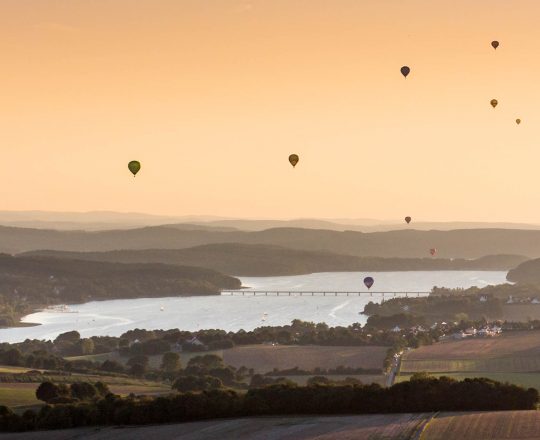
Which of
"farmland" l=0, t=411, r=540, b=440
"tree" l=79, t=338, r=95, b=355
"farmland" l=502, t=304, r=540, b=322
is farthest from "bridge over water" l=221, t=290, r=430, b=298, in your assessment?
"farmland" l=0, t=411, r=540, b=440

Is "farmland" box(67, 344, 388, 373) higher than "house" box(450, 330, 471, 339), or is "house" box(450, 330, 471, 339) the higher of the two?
"house" box(450, 330, 471, 339)

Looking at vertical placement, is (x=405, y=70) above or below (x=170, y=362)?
above

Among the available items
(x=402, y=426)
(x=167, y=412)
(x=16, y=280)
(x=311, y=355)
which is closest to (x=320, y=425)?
(x=402, y=426)

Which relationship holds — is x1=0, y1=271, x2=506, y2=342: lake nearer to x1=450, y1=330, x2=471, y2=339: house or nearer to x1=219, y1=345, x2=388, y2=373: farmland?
x1=450, y1=330, x2=471, y2=339: house

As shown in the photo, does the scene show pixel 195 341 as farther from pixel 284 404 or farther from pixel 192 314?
pixel 192 314

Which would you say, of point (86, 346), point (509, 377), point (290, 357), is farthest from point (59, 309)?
point (509, 377)

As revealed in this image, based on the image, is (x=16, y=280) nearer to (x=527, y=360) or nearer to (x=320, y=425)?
(x=527, y=360)
